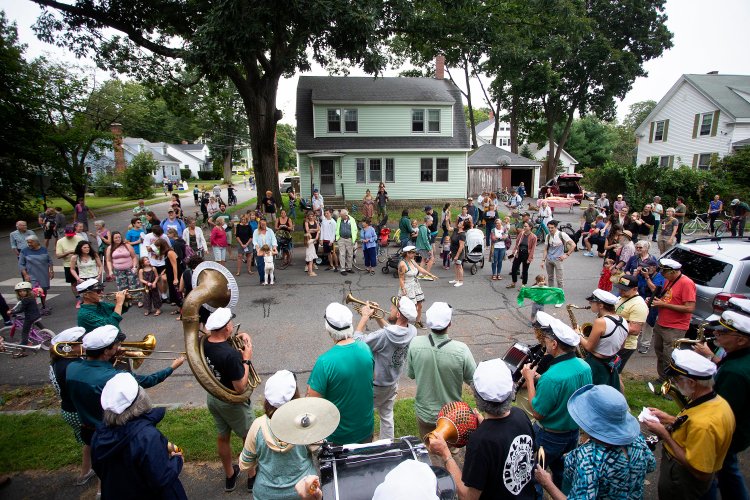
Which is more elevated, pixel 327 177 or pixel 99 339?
pixel 327 177

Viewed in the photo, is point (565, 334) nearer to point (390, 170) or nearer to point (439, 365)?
point (439, 365)

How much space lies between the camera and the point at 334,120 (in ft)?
80.9

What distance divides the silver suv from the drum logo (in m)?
5.32

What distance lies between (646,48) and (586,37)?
5176 mm

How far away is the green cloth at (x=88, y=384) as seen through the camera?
3.61 m

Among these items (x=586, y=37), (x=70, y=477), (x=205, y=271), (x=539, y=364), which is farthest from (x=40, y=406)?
(x=586, y=37)

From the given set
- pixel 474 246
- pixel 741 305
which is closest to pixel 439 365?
pixel 741 305

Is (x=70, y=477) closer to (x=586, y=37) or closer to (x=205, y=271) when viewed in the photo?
(x=205, y=271)

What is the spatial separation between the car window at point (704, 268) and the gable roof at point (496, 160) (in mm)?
24076

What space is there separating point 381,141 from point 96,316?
21.2 m

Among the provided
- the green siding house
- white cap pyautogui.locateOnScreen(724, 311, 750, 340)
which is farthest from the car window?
the green siding house

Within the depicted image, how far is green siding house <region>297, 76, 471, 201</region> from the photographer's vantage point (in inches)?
960

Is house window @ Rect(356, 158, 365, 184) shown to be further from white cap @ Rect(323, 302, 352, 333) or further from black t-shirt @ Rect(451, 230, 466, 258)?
white cap @ Rect(323, 302, 352, 333)

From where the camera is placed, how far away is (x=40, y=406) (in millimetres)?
5910
